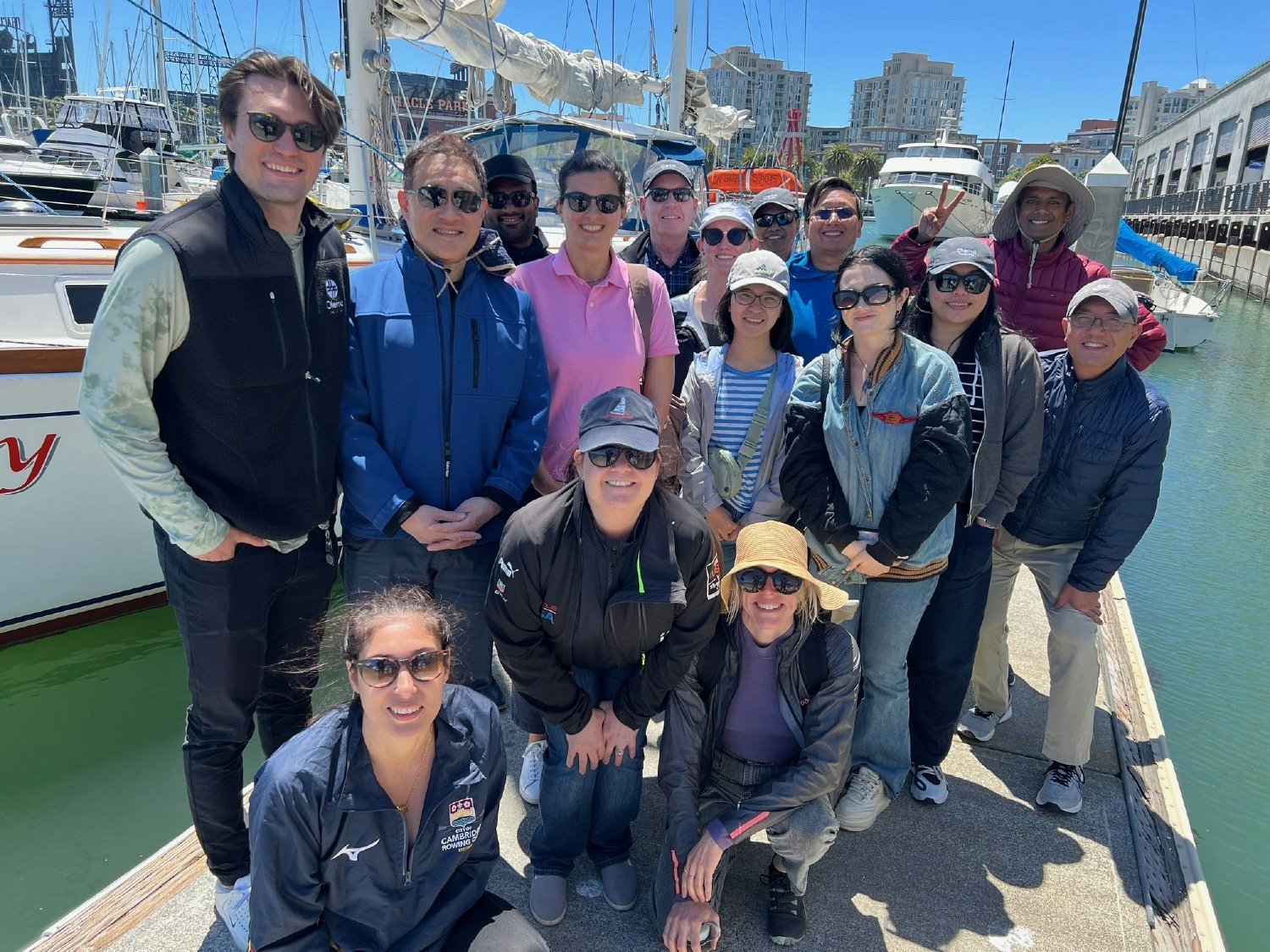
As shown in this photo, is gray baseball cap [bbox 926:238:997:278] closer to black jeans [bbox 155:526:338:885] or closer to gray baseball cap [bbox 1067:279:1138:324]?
gray baseball cap [bbox 1067:279:1138:324]

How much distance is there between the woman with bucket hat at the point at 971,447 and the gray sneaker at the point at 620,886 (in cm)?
122

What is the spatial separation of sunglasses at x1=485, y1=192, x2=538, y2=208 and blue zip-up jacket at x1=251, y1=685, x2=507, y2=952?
248cm

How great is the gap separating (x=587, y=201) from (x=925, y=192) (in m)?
29.8

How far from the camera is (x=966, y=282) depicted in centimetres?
280

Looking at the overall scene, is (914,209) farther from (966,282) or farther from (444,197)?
(444,197)

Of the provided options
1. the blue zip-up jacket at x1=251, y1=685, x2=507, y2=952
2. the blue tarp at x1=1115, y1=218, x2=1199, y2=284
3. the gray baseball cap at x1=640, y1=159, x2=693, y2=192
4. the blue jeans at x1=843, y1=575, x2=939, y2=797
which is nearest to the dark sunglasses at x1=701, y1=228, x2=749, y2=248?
the gray baseball cap at x1=640, y1=159, x2=693, y2=192

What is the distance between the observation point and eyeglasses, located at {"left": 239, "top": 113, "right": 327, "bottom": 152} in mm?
2102

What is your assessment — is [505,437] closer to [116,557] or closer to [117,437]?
[117,437]

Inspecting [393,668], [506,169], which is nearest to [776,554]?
[393,668]

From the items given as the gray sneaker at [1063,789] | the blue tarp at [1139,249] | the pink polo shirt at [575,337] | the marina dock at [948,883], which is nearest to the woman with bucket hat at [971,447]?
the marina dock at [948,883]

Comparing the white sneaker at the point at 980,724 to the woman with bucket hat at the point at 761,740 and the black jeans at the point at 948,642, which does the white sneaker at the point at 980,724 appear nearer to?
the black jeans at the point at 948,642

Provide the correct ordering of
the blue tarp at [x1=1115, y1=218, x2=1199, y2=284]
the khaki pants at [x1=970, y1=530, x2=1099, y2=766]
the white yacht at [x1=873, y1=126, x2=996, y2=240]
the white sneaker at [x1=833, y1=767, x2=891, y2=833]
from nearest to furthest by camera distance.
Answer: the white sneaker at [x1=833, y1=767, x2=891, y2=833] → the khaki pants at [x1=970, y1=530, x2=1099, y2=766] → the blue tarp at [x1=1115, y1=218, x2=1199, y2=284] → the white yacht at [x1=873, y1=126, x2=996, y2=240]

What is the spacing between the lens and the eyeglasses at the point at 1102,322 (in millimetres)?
2912

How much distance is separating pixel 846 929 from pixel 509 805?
1.26m
